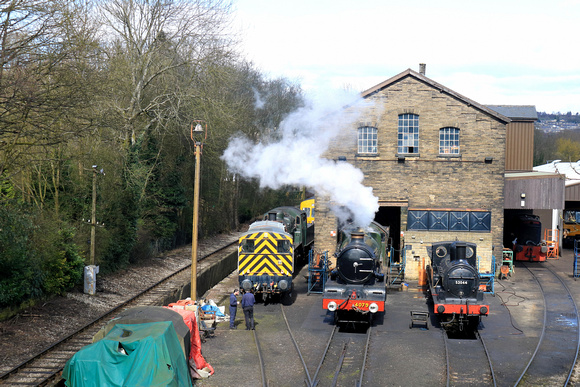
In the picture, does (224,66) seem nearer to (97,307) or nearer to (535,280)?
(97,307)

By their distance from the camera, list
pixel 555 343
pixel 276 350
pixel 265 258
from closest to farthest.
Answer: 1. pixel 276 350
2. pixel 555 343
3. pixel 265 258

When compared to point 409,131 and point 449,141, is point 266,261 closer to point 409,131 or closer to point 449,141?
point 409,131

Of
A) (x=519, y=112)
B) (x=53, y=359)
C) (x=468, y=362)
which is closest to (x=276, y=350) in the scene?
(x=468, y=362)

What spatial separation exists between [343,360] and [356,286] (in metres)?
3.36

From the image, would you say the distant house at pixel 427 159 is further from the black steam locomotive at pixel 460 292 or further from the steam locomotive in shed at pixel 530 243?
the black steam locomotive at pixel 460 292

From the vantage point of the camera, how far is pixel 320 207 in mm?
25172

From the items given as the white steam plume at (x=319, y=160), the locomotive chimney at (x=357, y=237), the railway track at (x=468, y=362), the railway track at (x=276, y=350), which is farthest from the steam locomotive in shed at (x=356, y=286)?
the white steam plume at (x=319, y=160)

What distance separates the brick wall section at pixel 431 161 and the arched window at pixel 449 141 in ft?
0.74

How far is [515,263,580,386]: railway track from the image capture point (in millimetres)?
12953

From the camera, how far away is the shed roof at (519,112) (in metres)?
33.6

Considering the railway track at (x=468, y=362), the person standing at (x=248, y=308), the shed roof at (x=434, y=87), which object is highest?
the shed roof at (x=434, y=87)

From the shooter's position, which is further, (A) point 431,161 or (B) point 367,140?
(B) point 367,140

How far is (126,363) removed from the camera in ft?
32.6

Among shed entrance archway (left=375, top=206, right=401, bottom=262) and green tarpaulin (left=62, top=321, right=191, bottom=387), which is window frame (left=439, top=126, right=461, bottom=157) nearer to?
shed entrance archway (left=375, top=206, right=401, bottom=262)
